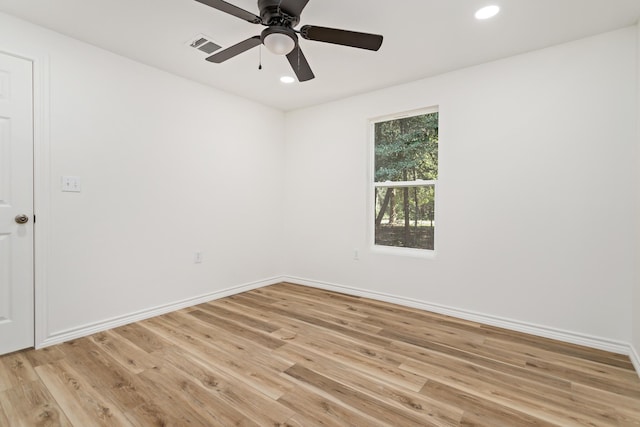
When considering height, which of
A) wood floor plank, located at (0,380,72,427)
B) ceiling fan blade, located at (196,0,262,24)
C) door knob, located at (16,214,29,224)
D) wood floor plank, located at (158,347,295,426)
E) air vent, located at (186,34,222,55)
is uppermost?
air vent, located at (186,34,222,55)

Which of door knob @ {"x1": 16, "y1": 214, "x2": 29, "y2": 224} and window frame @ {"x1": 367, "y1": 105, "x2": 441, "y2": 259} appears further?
window frame @ {"x1": 367, "y1": 105, "x2": 441, "y2": 259}

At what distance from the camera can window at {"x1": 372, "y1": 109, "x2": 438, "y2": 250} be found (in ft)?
11.1

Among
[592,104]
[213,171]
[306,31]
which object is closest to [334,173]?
[213,171]

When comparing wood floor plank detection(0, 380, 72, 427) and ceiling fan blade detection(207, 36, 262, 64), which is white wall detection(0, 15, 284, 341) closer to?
wood floor plank detection(0, 380, 72, 427)

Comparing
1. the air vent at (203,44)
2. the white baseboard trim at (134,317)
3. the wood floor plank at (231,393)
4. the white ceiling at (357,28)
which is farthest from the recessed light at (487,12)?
the white baseboard trim at (134,317)

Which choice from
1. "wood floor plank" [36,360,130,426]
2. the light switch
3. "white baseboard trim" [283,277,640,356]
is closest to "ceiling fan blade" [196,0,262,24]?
the light switch

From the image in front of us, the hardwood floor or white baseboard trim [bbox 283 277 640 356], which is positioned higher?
white baseboard trim [bbox 283 277 640 356]

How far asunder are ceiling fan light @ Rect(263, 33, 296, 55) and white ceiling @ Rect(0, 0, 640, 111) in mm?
389

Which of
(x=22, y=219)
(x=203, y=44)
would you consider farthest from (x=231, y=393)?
(x=203, y=44)

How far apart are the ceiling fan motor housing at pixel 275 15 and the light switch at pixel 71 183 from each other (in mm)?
2020

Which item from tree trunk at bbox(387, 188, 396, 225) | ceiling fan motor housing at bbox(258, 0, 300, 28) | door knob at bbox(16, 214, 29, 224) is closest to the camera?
ceiling fan motor housing at bbox(258, 0, 300, 28)

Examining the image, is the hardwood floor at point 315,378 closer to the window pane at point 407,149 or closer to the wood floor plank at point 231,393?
the wood floor plank at point 231,393

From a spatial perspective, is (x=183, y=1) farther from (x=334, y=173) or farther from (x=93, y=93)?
(x=334, y=173)

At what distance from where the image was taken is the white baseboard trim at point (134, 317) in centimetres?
246
